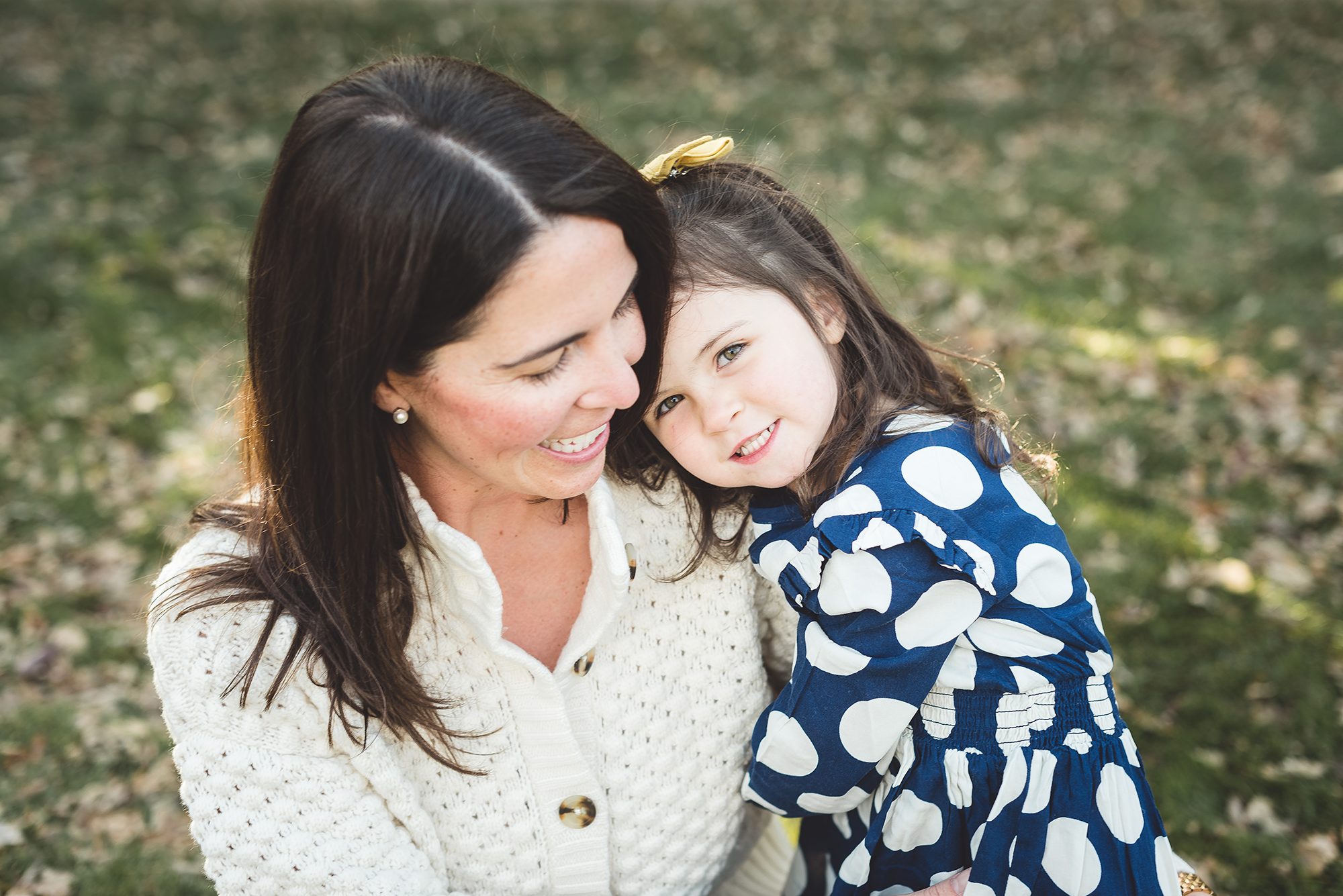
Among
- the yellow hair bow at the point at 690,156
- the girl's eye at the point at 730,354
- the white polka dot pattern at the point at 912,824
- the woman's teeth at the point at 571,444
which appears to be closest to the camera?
the woman's teeth at the point at 571,444

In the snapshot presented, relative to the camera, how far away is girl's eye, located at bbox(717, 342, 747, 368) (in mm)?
2102

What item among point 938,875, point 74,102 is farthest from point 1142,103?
point 74,102

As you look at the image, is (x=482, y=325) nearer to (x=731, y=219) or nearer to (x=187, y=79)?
(x=731, y=219)

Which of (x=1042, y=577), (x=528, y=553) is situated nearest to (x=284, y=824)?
(x=528, y=553)

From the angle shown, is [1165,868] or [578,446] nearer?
[578,446]

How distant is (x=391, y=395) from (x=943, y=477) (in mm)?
1087

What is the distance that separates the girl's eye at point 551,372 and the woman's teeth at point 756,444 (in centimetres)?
51

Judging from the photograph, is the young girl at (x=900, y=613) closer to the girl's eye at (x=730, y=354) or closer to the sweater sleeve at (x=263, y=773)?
the girl's eye at (x=730, y=354)

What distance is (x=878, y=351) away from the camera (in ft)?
7.50

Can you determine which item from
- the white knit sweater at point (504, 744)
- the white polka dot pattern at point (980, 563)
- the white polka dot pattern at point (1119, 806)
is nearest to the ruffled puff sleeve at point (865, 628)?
the white polka dot pattern at point (980, 563)

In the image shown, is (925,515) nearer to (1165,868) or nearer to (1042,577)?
(1042,577)

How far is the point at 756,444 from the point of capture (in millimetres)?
2070

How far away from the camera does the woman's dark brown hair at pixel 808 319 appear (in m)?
2.09

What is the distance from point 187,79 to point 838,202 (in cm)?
698
